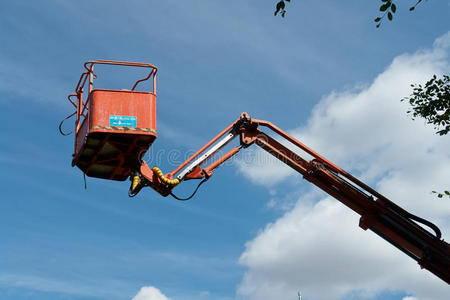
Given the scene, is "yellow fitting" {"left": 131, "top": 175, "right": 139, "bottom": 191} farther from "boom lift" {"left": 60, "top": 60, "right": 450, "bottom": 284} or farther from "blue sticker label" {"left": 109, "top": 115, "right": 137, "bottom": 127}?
"blue sticker label" {"left": 109, "top": 115, "right": 137, "bottom": 127}

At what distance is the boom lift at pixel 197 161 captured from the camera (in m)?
10.6

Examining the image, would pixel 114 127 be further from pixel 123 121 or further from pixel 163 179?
pixel 163 179

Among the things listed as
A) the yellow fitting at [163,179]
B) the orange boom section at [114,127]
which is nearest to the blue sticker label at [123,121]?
the orange boom section at [114,127]

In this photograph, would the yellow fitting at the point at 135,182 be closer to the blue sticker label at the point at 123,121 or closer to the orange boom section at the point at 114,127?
the orange boom section at the point at 114,127

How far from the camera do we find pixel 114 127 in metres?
10.5

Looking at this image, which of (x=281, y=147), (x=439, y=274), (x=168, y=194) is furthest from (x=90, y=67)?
(x=439, y=274)

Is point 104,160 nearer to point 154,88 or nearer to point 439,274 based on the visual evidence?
point 154,88

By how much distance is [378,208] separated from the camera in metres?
11.7

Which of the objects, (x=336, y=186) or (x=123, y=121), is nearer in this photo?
(x=123, y=121)

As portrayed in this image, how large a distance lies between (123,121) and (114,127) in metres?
0.24

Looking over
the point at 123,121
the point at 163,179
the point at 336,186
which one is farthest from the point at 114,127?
the point at 336,186

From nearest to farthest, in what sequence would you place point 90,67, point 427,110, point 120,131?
1. point 120,131
2. point 90,67
3. point 427,110

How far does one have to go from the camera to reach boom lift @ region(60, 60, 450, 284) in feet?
34.9

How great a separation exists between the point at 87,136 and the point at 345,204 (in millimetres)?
6238
